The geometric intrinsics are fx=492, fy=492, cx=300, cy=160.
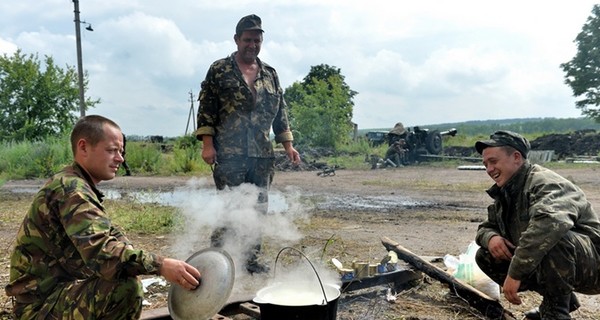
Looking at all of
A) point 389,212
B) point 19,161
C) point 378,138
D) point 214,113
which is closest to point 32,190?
point 19,161

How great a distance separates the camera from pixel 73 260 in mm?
2553

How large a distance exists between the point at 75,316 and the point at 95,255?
1.17ft

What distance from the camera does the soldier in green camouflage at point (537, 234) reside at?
2.95m

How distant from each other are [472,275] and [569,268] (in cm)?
113

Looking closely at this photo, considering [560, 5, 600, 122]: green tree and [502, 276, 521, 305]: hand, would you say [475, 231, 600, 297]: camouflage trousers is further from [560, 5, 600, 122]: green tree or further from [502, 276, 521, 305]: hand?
[560, 5, 600, 122]: green tree

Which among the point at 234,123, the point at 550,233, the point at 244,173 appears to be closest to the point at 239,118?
the point at 234,123

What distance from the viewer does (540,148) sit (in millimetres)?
27469

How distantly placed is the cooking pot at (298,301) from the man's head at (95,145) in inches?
44.5

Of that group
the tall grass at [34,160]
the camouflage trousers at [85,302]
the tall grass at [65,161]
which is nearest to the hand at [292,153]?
the camouflage trousers at [85,302]

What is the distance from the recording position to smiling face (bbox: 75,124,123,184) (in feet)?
8.53

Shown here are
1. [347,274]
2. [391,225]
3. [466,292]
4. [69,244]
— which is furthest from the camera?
[391,225]

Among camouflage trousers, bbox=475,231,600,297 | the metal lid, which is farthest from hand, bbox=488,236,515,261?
the metal lid

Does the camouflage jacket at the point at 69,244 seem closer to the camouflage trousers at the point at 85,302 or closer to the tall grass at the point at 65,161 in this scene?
the camouflage trousers at the point at 85,302

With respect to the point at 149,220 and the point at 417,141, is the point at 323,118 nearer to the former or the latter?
the point at 417,141
